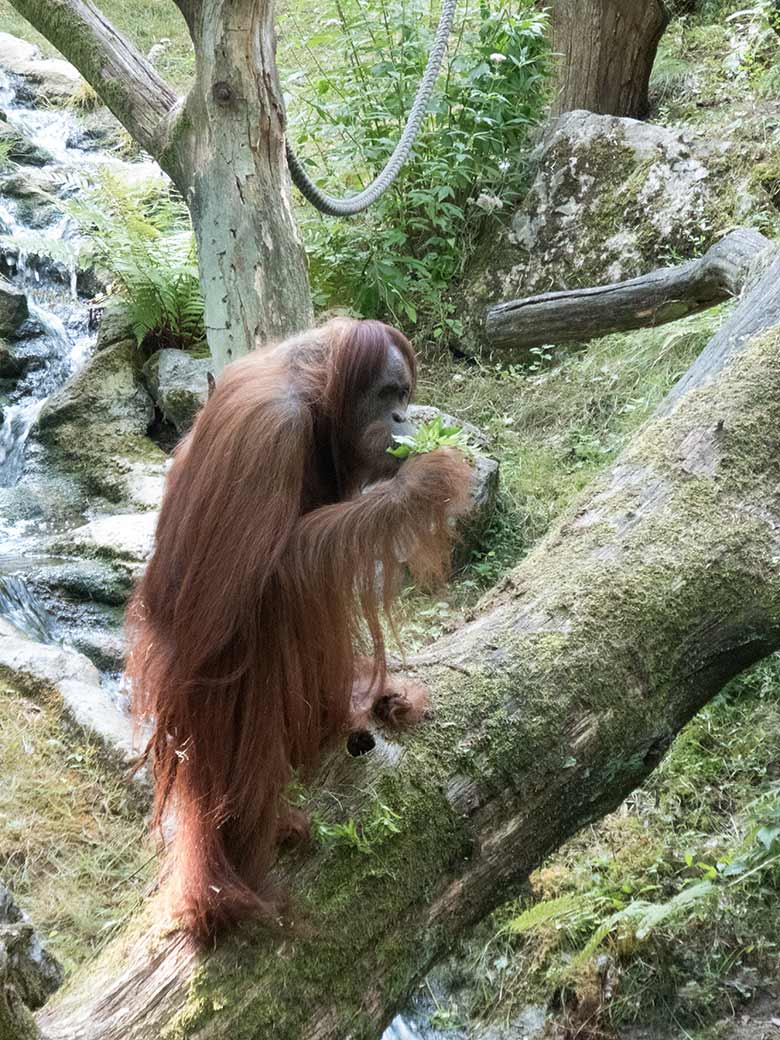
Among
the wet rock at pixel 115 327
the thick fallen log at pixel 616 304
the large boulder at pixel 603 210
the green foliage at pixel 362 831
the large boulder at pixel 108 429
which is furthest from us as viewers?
the wet rock at pixel 115 327

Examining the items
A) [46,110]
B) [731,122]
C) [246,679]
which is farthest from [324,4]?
[246,679]

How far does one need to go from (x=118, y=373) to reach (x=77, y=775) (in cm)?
367

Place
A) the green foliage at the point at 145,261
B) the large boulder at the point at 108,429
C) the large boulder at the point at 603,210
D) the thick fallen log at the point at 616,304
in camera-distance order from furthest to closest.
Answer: the green foliage at the point at 145,261 → the large boulder at the point at 108,429 → the large boulder at the point at 603,210 → the thick fallen log at the point at 616,304

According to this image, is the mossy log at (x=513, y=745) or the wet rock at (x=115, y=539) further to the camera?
the wet rock at (x=115, y=539)

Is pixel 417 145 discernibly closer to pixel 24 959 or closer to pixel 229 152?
pixel 229 152

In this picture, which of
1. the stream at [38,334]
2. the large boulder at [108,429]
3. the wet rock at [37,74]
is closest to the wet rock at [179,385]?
the large boulder at [108,429]

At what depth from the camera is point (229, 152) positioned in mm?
3580

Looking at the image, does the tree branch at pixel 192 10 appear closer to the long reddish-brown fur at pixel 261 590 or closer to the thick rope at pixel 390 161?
the thick rope at pixel 390 161

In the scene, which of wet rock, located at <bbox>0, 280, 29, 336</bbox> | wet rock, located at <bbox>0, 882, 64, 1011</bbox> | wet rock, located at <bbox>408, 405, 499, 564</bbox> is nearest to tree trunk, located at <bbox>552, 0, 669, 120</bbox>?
wet rock, located at <bbox>408, 405, 499, 564</bbox>

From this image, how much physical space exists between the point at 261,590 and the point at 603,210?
4.76 m

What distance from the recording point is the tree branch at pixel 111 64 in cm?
382

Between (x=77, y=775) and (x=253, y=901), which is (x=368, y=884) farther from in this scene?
(x=77, y=775)

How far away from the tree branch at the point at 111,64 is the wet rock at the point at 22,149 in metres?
6.64

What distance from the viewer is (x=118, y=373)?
6.71 m
